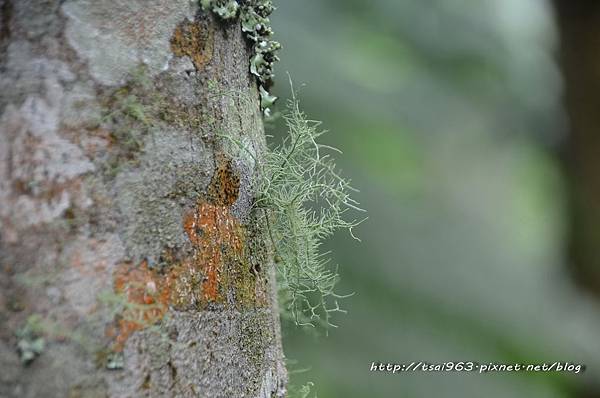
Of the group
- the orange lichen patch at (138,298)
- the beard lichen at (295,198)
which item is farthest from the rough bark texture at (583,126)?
the orange lichen patch at (138,298)

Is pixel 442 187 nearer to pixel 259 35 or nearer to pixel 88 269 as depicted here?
pixel 259 35

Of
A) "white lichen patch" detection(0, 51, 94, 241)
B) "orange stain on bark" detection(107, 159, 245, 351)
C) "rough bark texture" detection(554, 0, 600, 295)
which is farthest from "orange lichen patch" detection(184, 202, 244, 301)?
"rough bark texture" detection(554, 0, 600, 295)

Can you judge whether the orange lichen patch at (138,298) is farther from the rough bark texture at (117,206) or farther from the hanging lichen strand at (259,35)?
the hanging lichen strand at (259,35)

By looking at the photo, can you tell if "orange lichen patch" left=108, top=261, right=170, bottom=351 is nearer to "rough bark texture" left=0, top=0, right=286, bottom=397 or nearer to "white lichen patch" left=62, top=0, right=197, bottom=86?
"rough bark texture" left=0, top=0, right=286, bottom=397

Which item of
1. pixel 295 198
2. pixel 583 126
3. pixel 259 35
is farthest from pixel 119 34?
pixel 583 126

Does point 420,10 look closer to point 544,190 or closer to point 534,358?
point 544,190

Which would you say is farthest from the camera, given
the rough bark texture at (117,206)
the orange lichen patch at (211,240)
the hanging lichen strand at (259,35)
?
the hanging lichen strand at (259,35)
